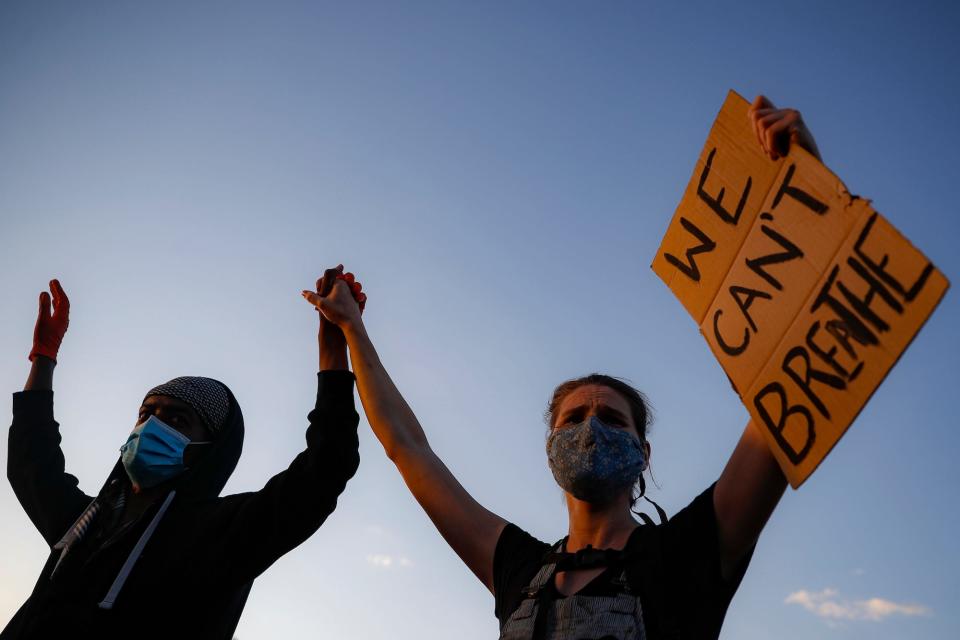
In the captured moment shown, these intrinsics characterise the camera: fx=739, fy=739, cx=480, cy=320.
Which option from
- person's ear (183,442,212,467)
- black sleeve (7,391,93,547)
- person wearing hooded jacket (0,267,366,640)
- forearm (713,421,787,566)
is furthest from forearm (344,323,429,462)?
black sleeve (7,391,93,547)

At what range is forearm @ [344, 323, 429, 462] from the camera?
12.1 ft

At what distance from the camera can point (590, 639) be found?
239cm

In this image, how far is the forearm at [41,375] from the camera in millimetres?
4469

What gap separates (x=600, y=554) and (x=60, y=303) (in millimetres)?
4046

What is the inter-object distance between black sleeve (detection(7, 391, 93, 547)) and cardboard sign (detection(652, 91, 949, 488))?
343cm

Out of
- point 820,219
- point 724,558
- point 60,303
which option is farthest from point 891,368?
point 60,303

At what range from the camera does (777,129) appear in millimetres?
2602

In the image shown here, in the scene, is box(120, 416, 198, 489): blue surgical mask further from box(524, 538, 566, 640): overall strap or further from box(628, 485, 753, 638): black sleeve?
box(628, 485, 753, 638): black sleeve

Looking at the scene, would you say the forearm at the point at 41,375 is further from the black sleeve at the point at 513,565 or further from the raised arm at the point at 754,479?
the raised arm at the point at 754,479

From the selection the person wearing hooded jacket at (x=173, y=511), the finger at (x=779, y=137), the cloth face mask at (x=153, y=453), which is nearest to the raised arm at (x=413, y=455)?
the person wearing hooded jacket at (x=173, y=511)

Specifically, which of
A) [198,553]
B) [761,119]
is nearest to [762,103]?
[761,119]

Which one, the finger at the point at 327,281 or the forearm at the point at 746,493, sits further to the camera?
the finger at the point at 327,281

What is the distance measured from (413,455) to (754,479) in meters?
→ 1.69

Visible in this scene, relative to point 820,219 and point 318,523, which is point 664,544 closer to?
point 820,219
